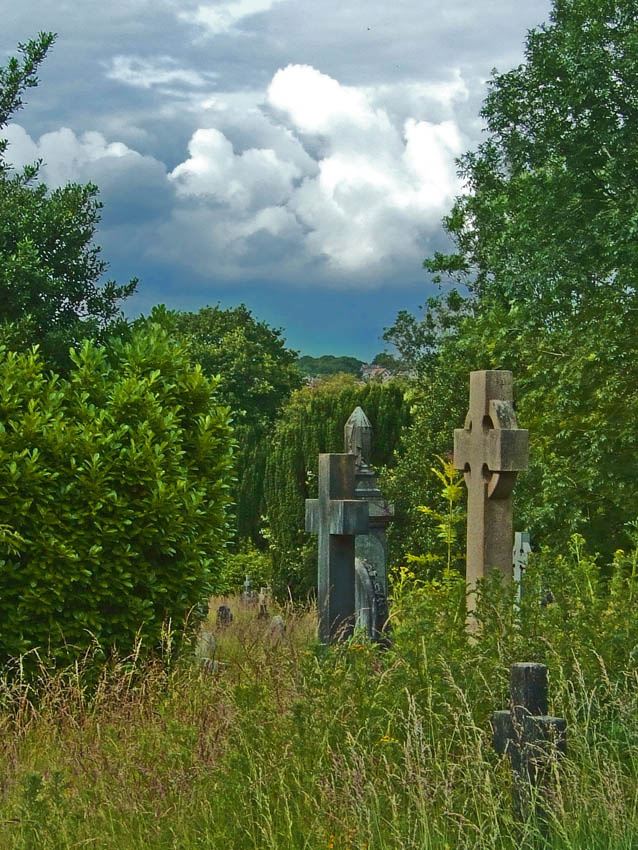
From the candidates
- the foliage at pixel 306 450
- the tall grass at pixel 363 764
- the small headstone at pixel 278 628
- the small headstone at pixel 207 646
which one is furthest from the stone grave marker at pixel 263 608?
the tall grass at pixel 363 764

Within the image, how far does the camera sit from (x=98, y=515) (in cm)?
888

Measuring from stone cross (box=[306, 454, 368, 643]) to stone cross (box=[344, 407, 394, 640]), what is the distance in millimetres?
1322

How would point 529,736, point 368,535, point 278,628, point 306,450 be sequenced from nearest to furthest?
point 529,736 < point 278,628 < point 368,535 < point 306,450

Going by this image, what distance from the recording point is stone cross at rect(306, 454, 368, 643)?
31.0 feet

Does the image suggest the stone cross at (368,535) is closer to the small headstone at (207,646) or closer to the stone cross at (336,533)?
the stone cross at (336,533)

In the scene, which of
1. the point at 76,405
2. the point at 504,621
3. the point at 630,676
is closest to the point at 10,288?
the point at 76,405

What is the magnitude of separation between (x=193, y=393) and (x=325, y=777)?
5669 mm

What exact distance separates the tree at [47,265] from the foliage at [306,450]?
28.7ft

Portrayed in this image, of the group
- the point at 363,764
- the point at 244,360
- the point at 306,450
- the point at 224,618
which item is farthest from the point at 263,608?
the point at 244,360

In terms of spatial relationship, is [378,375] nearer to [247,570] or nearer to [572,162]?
[247,570]

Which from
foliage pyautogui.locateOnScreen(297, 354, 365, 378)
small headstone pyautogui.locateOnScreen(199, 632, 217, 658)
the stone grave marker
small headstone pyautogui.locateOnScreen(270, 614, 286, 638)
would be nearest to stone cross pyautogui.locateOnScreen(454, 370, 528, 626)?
small headstone pyautogui.locateOnScreen(270, 614, 286, 638)

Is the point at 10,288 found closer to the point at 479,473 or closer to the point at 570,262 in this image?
the point at 479,473

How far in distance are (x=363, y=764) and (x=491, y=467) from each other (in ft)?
15.4

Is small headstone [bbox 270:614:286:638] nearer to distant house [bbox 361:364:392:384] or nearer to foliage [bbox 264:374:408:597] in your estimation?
foliage [bbox 264:374:408:597]
